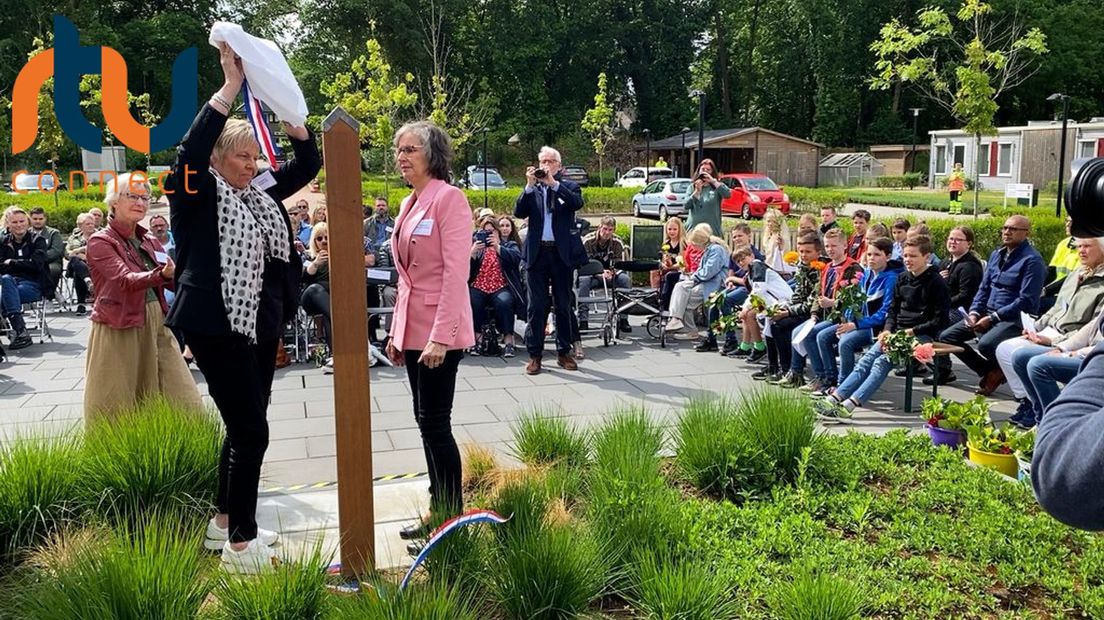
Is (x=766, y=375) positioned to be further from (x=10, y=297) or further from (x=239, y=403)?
(x=10, y=297)

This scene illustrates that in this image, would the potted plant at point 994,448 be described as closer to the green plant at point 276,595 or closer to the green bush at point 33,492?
the green plant at point 276,595

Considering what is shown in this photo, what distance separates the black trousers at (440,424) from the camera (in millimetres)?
3887

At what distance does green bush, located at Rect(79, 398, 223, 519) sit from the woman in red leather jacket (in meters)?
0.68

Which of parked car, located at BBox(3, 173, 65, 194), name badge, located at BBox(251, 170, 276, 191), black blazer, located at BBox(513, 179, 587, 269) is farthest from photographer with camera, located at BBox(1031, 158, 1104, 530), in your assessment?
parked car, located at BBox(3, 173, 65, 194)

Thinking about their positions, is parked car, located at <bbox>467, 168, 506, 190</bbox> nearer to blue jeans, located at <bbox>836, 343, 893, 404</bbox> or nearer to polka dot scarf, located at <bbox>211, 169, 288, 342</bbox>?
blue jeans, located at <bbox>836, 343, 893, 404</bbox>

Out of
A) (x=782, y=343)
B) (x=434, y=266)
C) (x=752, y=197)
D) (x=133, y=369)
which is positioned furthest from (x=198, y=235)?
(x=752, y=197)

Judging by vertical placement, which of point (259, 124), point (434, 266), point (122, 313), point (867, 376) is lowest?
point (867, 376)

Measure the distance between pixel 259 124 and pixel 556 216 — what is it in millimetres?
4837

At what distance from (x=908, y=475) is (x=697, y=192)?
7231mm

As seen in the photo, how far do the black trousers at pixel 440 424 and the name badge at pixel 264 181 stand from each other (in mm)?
1002

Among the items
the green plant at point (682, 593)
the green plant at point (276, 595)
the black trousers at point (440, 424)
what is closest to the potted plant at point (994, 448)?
the green plant at point (682, 593)

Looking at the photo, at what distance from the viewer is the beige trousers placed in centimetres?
497

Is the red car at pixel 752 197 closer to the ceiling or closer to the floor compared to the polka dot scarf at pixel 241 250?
closer to the ceiling

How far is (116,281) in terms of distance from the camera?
500cm
